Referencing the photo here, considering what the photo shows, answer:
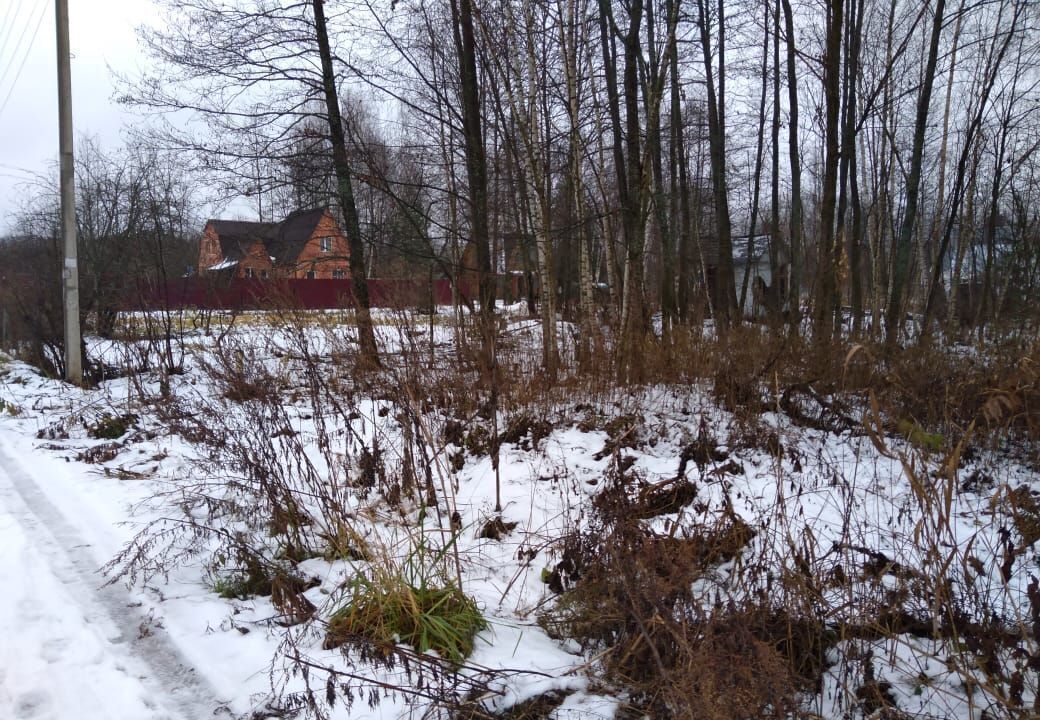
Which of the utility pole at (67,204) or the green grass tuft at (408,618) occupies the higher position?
the utility pole at (67,204)

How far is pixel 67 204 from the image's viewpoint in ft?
33.5

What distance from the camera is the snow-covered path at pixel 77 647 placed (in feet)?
7.89

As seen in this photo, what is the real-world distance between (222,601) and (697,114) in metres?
16.9

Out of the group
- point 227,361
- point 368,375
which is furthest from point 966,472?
point 227,361

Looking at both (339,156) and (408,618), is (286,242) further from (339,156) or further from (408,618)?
(408,618)

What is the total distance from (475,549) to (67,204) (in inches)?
406

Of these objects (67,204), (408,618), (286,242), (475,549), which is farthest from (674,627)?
(67,204)

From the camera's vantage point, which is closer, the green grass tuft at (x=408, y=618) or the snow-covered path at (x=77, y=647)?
the snow-covered path at (x=77, y=647)

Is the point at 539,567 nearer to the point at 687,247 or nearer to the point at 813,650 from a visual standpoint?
the point at 813,650

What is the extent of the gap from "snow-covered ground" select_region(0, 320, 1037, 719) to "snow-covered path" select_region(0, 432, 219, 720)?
10 millimetres

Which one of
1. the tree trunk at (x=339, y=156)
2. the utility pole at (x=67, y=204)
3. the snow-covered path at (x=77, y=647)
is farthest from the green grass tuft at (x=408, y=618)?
the utility pole at (x=67, y=204)

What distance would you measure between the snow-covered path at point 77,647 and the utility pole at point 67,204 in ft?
23.8

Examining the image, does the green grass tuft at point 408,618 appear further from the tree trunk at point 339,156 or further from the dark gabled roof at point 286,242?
the dark gabled roof at point 286,242

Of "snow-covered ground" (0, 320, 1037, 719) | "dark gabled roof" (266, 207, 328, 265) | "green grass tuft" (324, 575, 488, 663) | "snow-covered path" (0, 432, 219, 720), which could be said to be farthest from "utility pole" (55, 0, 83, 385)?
Result: "green grass tuft" (324, 575, 488, 663)
